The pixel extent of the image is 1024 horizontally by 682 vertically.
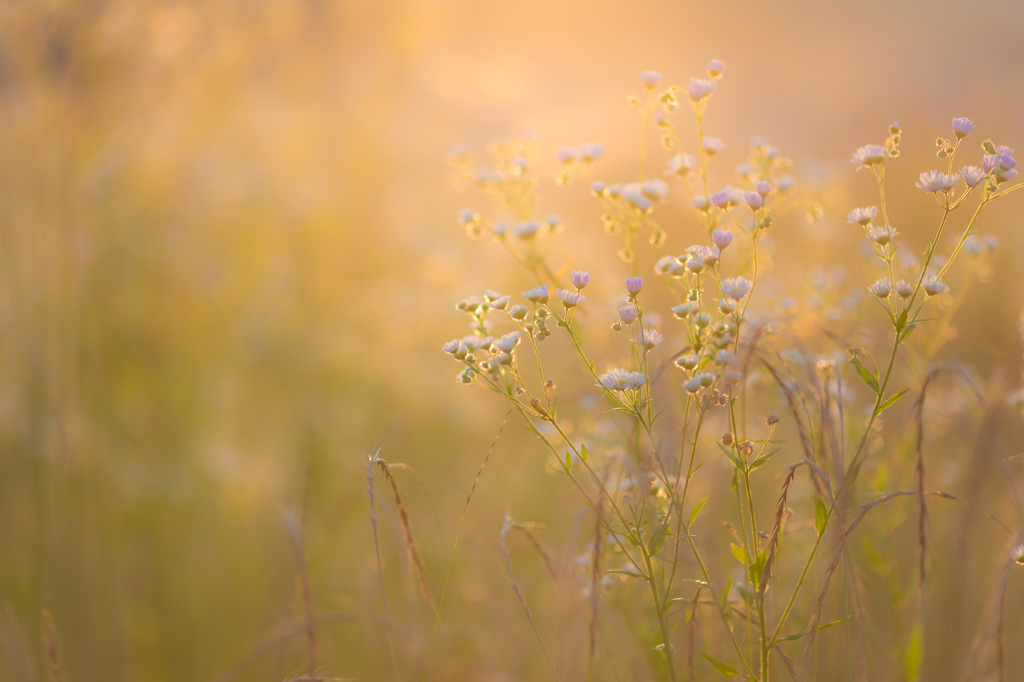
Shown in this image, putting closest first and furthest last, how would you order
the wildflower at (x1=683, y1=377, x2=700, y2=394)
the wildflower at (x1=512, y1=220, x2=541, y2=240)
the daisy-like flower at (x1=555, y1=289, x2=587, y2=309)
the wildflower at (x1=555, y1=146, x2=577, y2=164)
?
1. the wildflower at (x1=683, y1=377, x2=700, y2=394)
2. the daisy-like flower at (x1=555, y1=289, x2=587, y2=309)
3. the wildflower at (x1=512, y1=220, x2=541, y2=240)
4. the wildflower at (x1=555, y1=146, x2=577, y2=164)

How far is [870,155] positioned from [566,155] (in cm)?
65

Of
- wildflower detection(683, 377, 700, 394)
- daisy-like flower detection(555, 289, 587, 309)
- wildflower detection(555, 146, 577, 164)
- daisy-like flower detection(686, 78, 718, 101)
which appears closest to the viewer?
wildflower detection(683, 377, 700, 394)

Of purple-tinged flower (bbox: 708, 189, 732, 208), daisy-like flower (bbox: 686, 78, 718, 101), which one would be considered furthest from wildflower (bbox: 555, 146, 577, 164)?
purple-tinged flower (bbox: 708, 189, 732, 208)

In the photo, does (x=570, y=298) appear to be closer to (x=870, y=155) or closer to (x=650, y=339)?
(x=650, y=339)

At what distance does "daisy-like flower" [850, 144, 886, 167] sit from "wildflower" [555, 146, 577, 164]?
23.8 inches

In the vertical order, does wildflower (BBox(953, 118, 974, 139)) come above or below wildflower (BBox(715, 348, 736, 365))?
above

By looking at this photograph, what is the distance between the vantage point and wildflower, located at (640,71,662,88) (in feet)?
4.76

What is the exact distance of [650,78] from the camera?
145 centimetres

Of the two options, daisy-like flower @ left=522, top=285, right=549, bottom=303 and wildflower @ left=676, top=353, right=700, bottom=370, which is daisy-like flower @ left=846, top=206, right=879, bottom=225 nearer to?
wildflower @ left=676, top=353, right=700, bottom=370

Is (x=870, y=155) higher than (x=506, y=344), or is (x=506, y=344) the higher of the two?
(x=870, y=155)

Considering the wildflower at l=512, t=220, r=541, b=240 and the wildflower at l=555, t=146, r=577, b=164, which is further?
the wildflower at l=555, t=146, r=577, b=164

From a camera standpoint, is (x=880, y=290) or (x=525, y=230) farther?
(x=525, y=230)

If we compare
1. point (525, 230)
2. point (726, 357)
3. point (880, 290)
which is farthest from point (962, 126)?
point (525, 230)

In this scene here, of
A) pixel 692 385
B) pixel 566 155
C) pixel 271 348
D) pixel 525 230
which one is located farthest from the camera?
pixel 271 348
